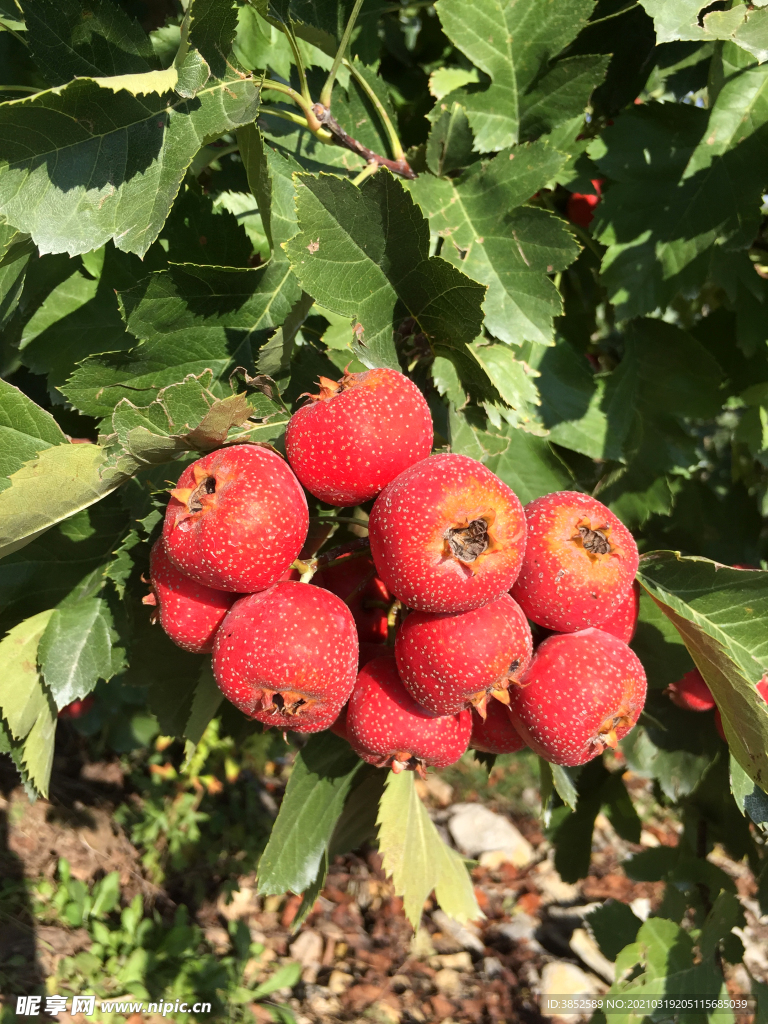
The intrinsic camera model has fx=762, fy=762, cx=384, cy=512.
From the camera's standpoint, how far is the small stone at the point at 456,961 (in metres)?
4.00

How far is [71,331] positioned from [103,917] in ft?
9.88

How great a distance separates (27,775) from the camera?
1.39m

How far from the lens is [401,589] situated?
105 centimetres

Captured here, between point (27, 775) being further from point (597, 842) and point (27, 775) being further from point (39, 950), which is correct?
point (597, 842)

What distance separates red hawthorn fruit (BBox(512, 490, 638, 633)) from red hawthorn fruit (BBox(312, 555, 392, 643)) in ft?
0.88

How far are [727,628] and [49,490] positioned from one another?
1.17m

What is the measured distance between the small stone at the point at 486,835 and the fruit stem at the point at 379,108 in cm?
430

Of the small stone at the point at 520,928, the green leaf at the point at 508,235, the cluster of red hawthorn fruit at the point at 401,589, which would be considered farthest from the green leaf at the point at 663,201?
the small stone at the point at 520,928

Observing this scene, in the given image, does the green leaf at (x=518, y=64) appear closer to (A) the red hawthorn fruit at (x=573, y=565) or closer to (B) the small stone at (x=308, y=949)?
(A) the red hawthorn fruit at (x=573, y=565)

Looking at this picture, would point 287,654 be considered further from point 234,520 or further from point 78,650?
point 78,650

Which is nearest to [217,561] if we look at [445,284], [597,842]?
[445,284]

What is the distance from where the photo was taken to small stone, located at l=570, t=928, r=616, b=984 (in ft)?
13.3

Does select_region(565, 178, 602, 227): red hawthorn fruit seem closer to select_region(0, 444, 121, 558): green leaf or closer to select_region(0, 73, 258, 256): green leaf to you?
select_region(0, 73, 258, 256): green leaf

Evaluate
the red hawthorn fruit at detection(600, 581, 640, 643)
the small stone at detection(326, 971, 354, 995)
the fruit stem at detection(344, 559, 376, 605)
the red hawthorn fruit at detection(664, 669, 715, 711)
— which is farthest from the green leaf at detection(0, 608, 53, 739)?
the small stone at detection(326, 971, 354, 995)
